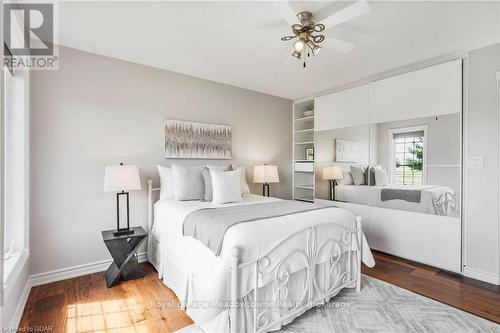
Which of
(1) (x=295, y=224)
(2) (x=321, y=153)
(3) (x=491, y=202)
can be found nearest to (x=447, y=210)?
(3) (x=491, y=202)

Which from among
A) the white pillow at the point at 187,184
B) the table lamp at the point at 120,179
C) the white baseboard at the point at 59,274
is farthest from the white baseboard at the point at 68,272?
the white pillow at the point at 187,184

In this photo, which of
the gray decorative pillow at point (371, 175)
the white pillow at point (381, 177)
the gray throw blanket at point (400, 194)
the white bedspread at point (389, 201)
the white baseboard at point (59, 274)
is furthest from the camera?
the gray decorative pillow at point (371, 175)

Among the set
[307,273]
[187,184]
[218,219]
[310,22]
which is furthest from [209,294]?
[310,22]

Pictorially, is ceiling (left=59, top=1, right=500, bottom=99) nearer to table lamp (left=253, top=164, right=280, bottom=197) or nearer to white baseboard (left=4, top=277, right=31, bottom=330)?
table lamp (left=253, top=164, right=280, bottom=197)

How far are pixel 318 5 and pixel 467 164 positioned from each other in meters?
2.43

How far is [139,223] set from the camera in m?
3.24

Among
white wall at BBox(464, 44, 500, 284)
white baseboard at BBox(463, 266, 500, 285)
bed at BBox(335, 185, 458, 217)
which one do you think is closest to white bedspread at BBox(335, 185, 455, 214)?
bed at BBox(335, 185, 458, 217)

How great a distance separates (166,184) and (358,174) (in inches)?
109

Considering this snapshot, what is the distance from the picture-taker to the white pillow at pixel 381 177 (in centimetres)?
355

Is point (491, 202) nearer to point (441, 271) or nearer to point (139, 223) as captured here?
point (441, 271)

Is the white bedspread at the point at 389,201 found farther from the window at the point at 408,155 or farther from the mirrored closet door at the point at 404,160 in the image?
the window at the point at 408,155

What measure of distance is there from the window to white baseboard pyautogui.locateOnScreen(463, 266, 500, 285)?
107cm

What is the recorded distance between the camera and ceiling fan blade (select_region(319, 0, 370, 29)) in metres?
1.70

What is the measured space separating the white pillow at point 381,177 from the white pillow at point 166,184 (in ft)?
9.30
